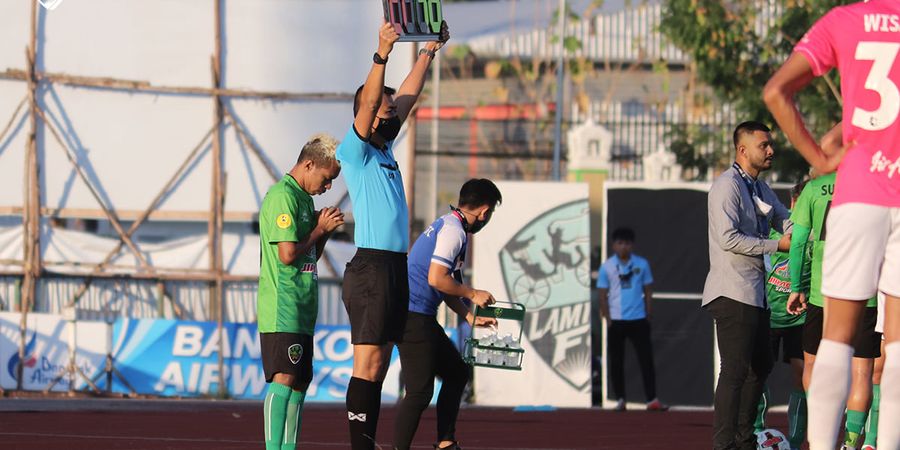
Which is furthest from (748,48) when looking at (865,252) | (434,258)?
(865,252)

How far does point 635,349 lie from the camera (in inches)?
798

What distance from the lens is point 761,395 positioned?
35.0ft

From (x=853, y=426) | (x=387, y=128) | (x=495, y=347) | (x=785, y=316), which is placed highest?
(x=387, y=128)

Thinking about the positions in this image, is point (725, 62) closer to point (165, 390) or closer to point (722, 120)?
point (722, 120)

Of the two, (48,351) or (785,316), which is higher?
(785,316)

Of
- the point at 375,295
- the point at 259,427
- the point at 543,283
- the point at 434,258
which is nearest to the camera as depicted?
the point at 375,295

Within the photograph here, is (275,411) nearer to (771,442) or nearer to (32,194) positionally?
(771,442)

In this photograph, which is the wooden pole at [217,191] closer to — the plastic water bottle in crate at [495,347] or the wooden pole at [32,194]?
the wooden pole at [32,194]

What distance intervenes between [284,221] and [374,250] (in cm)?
60

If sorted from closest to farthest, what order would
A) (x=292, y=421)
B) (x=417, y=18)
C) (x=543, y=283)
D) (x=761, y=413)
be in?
(x=417, y=18) < (x=292, y=421) < (x=761, y=413) < (x=543, y=283)

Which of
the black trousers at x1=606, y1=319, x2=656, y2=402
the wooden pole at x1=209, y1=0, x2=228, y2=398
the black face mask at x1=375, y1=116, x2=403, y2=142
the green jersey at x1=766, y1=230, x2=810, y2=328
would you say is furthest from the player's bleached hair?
the wooden pole at x1=209, y1=0, x2=228, y2=398

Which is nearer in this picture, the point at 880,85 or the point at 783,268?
the point at 880,85

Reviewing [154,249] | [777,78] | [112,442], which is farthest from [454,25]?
[777,78]

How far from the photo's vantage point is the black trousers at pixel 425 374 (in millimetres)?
9773
